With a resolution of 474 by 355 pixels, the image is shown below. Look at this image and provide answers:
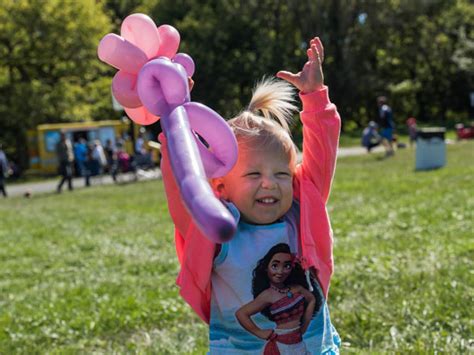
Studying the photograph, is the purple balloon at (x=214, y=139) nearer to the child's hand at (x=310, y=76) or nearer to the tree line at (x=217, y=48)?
the child's hand at (x=310, y=76)

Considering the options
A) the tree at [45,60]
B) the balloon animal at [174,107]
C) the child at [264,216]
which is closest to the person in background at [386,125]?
the child at [264,216]

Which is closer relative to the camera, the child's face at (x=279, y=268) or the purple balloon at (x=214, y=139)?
the purple balloon at (x=214, y=139)

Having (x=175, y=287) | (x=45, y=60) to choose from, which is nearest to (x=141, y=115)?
(x=175, y=287)

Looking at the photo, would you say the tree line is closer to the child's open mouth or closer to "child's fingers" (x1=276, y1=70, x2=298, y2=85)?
"child's fingers" (x1=276, y1=70, x2=298, y2=85)

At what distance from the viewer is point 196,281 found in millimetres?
2396

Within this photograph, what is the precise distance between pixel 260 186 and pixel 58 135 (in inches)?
1257

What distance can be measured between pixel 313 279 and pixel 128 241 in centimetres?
640

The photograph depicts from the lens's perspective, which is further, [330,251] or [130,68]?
[330,251]

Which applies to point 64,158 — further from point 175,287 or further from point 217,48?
point 217,48

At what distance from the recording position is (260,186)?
2400 mm

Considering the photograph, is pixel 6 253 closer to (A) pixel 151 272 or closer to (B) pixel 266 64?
(A) pixel 151 272

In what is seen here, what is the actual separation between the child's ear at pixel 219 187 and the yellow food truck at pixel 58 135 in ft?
98.3

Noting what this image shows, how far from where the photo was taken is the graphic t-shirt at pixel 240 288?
94.0 inches

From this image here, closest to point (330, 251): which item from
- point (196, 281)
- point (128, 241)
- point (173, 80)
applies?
point (196, 281)
